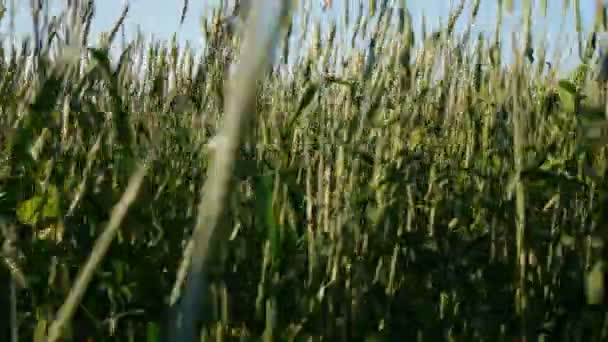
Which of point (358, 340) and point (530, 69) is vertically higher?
point (530, 69)

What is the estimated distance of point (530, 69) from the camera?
1395mm

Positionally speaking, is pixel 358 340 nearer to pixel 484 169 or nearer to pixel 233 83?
pixel 484 169

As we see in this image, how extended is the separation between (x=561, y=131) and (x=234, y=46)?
2.32 feet

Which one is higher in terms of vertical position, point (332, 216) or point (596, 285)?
point (332, 216)

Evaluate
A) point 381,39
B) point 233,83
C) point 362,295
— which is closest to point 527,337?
point 362,295

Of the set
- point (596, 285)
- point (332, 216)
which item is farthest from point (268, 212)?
point (596, 285)

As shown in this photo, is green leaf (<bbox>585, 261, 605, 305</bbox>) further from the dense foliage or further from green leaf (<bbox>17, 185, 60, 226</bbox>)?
green leaf (<bbox>17, 185, 60, 226</bbox>)

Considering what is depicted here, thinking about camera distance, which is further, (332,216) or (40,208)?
(40,208)

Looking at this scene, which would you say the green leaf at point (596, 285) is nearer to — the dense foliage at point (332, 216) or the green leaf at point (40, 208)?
the dense foliage at point (332, 216)

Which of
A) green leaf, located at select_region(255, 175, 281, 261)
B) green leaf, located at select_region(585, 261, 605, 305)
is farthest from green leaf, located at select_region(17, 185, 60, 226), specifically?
green leaf, located at select_region(585, 261, 605, 305)

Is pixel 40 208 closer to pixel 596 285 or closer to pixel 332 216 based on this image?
pixel 332 216

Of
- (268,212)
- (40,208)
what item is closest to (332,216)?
(268,212)

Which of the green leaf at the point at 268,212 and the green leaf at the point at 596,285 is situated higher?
the green leaf at the point at 268,212

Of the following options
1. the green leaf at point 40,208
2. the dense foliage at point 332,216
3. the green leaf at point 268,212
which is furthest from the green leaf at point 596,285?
the green leaf at point 40,208
